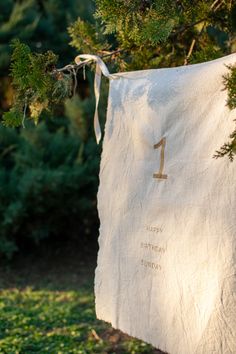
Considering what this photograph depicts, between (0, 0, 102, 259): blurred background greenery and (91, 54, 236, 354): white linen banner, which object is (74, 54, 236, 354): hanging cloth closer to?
(91, 54, 236, 354): white linen banner

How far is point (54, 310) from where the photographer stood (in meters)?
5.18

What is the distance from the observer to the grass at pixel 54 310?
4156 millimetres

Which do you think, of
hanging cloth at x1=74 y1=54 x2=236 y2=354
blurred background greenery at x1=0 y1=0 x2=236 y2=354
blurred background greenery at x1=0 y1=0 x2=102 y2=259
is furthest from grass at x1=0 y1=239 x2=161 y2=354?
hanging cloth at x1=74 y1=54 x2=236 y2=354

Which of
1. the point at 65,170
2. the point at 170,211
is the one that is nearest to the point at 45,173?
the point at 65,170

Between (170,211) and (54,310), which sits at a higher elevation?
(170,211)

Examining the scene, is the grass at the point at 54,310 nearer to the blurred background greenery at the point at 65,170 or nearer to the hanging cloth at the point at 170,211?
the blurred background greenery at the point at 65,170

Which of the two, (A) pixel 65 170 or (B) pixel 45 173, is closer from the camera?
(B) pixel 45 173

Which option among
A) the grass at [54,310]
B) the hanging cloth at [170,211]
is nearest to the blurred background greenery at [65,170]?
the grass at [54,310]

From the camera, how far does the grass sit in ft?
13.6

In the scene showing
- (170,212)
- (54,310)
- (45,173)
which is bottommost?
(54,310)

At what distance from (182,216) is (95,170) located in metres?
4.24

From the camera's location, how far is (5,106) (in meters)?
7.65

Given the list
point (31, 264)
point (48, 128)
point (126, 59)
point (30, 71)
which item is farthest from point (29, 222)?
point (30, 71)

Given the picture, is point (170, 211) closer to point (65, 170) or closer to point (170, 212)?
point (170, 212)
